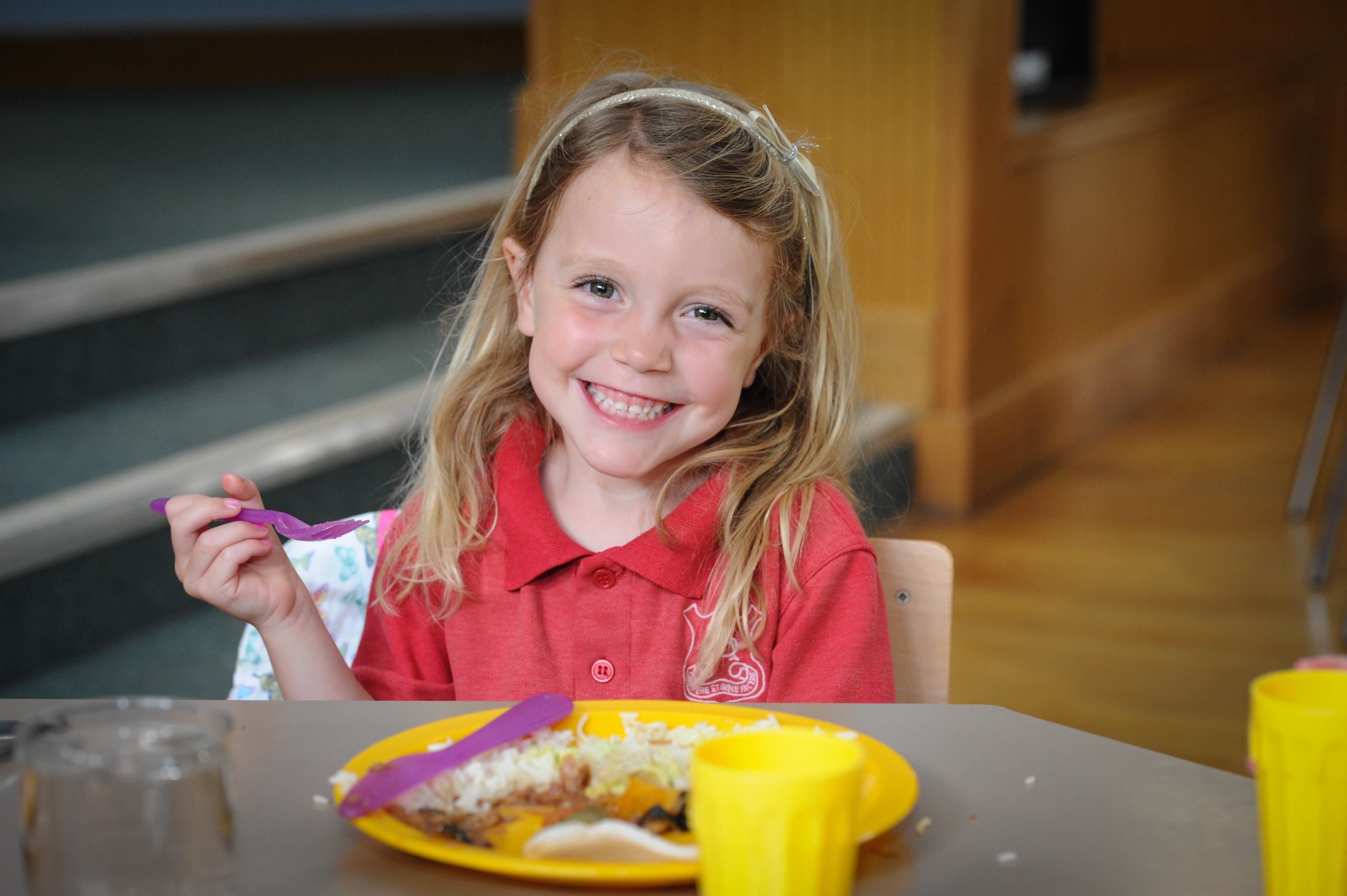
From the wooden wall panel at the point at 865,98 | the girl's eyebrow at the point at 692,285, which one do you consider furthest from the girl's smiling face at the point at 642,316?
the wooden wall panel at the point at 865,98

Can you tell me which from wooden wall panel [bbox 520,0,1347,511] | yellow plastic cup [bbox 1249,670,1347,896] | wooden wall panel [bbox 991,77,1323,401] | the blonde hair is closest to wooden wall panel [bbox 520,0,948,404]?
wooden wall panel [bbox 520,0,1347,511]

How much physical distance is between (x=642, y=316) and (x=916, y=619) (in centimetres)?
29

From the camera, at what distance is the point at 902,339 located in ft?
9.61

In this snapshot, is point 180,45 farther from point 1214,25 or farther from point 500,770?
point 500,770

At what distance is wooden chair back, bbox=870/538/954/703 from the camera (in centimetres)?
101

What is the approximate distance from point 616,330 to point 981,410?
207 centimetres

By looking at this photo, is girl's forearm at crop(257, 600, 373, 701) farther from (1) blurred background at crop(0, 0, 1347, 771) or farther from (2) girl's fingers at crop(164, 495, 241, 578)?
(1) blurred background at crop(0, 0, 1347, 771)

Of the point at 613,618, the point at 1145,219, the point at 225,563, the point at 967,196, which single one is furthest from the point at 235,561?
the point at 1145,219

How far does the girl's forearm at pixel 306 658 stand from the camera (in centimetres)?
95

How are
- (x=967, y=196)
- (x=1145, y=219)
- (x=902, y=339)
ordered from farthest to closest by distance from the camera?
(x=1145, y=219) → (x=902, y=339) → (x=967, y=196)

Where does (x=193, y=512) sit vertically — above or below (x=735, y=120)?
below

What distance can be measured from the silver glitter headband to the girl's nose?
0.18 meters

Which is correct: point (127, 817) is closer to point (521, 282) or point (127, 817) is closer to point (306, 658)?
point (306, 658)

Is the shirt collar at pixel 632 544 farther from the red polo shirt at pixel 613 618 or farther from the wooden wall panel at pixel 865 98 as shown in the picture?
the wooden wall panel at pixel 865 98
